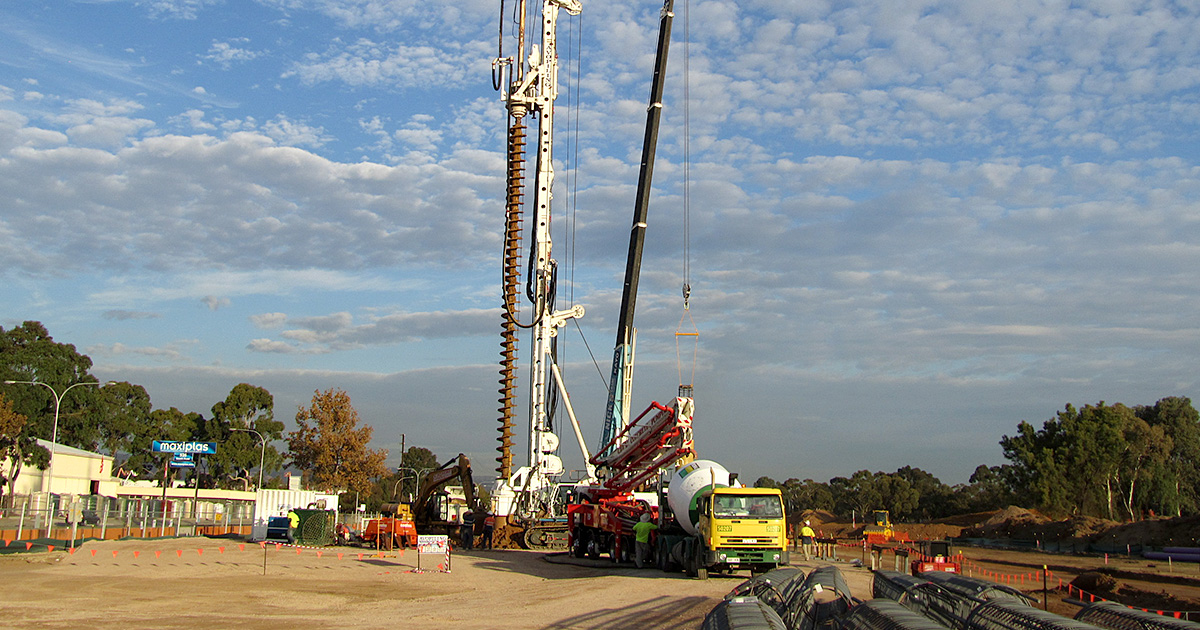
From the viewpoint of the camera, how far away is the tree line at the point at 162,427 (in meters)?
68.5

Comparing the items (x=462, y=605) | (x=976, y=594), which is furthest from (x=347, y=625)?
(x=976, y=594)

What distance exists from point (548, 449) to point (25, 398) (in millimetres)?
54282

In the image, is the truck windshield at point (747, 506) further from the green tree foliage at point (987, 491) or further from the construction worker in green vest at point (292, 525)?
the green tree foliage at point (987, 491)

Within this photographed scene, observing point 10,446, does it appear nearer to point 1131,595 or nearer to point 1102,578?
point 1102,578

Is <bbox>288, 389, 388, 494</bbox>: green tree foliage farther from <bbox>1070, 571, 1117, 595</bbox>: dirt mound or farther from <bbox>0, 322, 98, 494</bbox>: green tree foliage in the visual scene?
<bbox>1070, 571, 1117, 595</bbox>: dirt mound

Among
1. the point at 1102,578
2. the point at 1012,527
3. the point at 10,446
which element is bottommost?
the point at 1102,578

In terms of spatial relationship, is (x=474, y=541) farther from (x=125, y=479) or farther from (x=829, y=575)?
(x=125, y=479)

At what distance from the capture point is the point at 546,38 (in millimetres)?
51938

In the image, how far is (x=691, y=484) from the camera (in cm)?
2859

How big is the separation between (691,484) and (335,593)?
11.0 m

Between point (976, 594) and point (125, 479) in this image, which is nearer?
point (976, 594)

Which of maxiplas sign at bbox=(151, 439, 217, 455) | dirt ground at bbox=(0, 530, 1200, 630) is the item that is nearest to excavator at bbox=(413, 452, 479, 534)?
dirt ground at bbox=(0, 530, 1200, 630)

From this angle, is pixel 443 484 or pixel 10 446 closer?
pixel 443 484

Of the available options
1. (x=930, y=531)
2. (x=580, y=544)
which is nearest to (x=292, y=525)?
(x=580, y=544)
